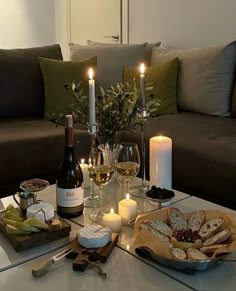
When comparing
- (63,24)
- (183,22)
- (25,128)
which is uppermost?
(63,24)

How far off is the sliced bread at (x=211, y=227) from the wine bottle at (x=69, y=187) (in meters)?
0.41

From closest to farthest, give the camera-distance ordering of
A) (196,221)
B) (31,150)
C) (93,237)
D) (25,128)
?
(93,237)
(196,221)
(31,150)
(25,128)

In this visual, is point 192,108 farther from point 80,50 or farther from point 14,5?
point 14,5

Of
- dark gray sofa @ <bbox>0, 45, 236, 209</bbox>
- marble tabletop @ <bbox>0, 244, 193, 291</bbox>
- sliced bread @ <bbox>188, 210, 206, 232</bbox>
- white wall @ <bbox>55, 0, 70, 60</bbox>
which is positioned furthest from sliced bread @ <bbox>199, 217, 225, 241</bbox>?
white wall @ <bbox>55, 0, 70, 60</bbox>

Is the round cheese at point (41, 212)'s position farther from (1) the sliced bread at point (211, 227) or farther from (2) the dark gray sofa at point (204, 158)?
(2) the dark gray sofa at point (204, 158)

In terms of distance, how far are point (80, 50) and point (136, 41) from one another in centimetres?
88

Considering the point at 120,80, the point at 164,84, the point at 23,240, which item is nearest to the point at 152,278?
the point at 23,240

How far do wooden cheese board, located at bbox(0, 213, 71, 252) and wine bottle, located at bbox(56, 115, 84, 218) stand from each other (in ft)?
0.37

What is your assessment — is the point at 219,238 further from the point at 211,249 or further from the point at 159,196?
the point at 159,196

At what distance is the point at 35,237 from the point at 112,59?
216 centimetres

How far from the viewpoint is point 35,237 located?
115cm

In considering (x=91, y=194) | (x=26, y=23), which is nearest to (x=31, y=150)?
(x=91, y=194)

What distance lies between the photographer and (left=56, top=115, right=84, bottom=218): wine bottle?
1317 millimetres

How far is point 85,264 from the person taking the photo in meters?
1.03
